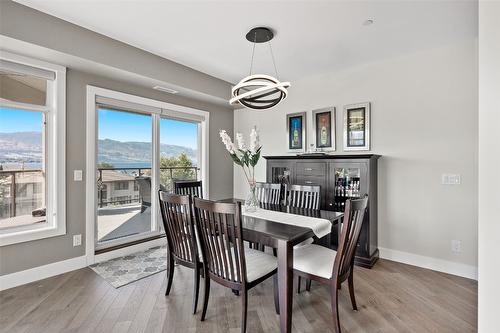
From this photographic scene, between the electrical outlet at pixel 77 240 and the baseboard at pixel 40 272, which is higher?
the electrical outlet at pixel 77 240

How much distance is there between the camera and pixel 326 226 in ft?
6.96

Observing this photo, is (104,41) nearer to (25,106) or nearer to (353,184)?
(25,106)

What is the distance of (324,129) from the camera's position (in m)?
3.81

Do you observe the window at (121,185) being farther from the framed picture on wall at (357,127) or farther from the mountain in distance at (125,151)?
the framed picture on wall at (357,127)

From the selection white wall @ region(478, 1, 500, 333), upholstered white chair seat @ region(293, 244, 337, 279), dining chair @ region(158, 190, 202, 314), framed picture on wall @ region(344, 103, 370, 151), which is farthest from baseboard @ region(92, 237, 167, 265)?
white wall @ region(478, 1, 500, 333)

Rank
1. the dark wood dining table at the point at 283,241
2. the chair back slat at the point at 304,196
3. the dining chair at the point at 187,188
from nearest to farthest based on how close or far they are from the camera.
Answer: the dark wood dining table at the point at 283,241 < the chair back slat at the point at 304,196 < the dining chair at the point at 187,188

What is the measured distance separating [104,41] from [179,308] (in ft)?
9.65

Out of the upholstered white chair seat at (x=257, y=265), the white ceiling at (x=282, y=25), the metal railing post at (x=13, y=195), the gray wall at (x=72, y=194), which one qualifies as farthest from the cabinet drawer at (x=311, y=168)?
the metal railing post at (x=13, y=195)

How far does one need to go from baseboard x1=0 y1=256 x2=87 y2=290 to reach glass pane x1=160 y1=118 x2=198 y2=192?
4.81 feet

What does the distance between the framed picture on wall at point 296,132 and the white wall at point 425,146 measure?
63 centimetres

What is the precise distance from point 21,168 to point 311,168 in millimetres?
3467

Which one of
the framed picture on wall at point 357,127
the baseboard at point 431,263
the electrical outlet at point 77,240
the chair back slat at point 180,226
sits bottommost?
the baseboard at point 431,263

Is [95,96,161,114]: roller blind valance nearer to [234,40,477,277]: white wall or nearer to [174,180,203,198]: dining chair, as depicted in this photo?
[174,180,203,198]: dining chair

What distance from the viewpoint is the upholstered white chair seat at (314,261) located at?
1.90 metres
